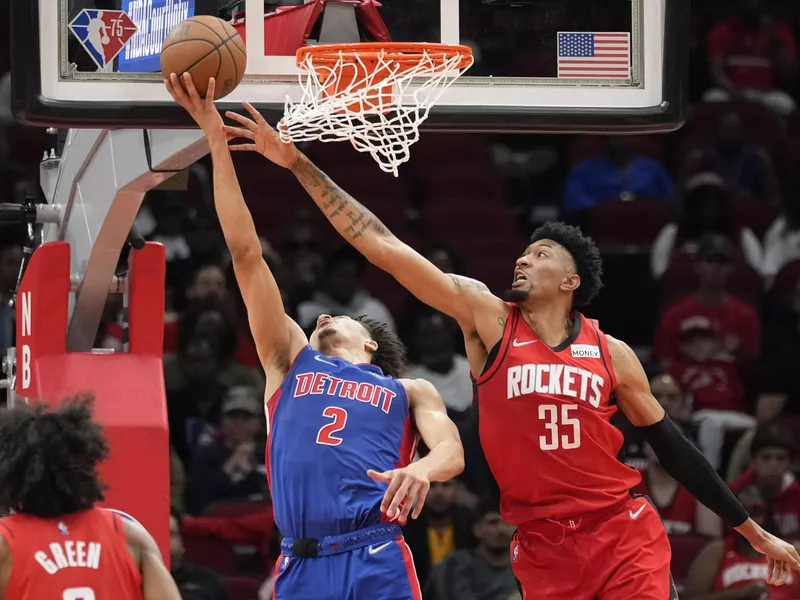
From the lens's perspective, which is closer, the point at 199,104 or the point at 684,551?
the point at 199,104

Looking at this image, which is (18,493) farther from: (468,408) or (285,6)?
(468,408)

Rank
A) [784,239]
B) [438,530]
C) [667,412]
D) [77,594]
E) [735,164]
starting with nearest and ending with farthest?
[77,594], [438,530], [667,412], [784,239], [735,164]

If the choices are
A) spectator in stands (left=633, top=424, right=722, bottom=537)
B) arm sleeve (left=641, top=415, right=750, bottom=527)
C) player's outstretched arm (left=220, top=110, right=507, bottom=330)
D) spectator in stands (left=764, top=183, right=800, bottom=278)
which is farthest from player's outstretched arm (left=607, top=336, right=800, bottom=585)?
spectator in stands (left=764, top=183, right=800, bottom=278)

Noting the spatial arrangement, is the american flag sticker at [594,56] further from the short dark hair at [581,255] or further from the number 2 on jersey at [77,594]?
the number 2 on jersey at [77,594]

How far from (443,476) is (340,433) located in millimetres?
512

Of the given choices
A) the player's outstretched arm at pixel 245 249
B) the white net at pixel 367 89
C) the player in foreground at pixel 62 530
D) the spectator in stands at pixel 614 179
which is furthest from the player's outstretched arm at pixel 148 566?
the spectator in stands at pixel 614 179

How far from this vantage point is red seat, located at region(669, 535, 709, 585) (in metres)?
8.45

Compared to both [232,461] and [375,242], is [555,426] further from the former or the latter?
[232,461]

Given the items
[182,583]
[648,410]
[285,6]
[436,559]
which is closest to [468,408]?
[436,559]

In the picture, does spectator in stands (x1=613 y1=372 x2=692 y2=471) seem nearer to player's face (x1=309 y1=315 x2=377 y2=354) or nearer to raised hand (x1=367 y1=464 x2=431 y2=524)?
player's face (x1=309 y1=315 x2=377 y2=354)

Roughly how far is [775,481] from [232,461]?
3061 millimetres

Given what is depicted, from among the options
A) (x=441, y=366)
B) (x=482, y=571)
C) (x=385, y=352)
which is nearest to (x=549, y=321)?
(x=385, y=352)

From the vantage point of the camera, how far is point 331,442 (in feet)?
17.7

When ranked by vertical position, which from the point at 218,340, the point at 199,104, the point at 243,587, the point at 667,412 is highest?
the point at 199,104
